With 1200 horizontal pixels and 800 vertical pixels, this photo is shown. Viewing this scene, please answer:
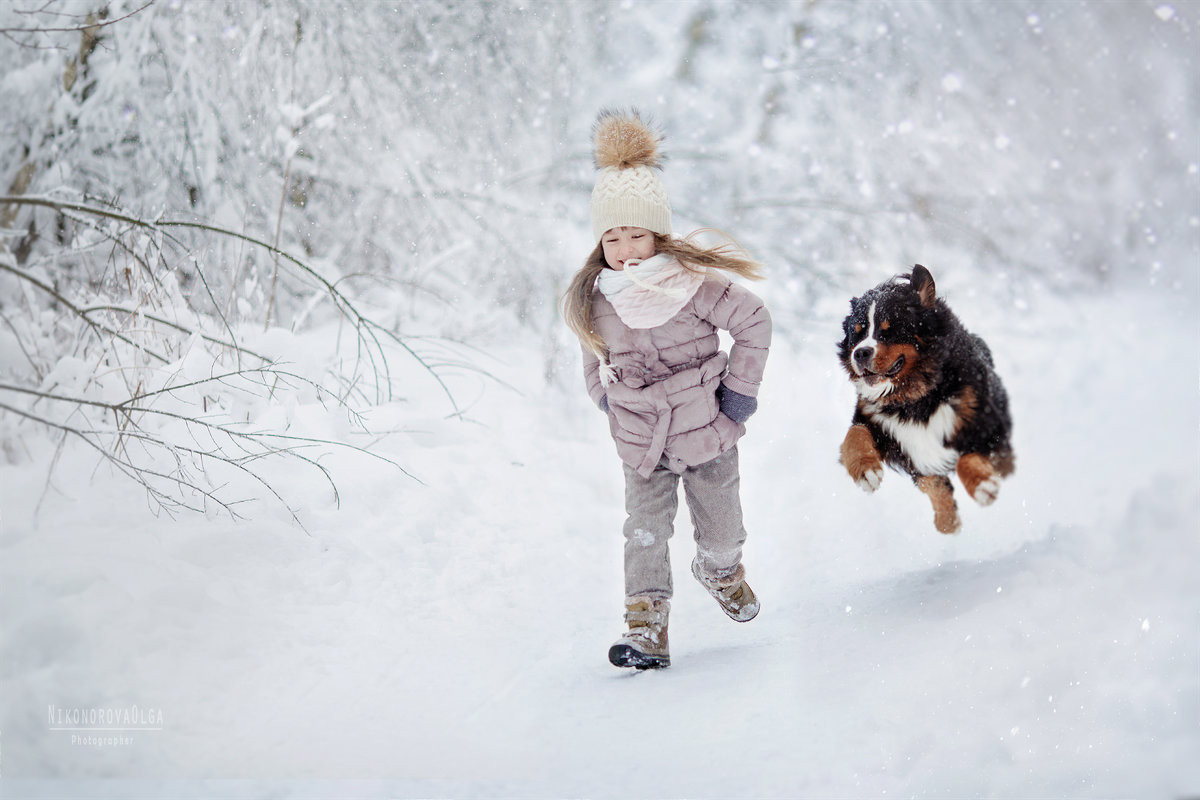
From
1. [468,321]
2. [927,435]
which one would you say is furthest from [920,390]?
[468,321]

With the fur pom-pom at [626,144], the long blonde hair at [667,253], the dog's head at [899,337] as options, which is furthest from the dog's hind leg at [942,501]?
the fur pom-pom at [626,144]

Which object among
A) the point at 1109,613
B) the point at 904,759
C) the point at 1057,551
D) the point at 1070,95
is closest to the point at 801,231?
the point at 1070,95

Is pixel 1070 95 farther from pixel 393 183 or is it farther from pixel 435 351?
pixel 393 183

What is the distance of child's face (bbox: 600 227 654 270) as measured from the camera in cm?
174

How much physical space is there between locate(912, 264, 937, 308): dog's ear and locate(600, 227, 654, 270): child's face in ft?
2.03

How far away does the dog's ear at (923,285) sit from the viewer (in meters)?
1.69

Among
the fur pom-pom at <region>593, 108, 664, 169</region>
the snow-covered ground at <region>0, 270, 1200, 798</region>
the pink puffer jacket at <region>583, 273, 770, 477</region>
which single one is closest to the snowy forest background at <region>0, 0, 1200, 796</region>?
the snow-covered ground at <region>0, 270, 1200, 798</region>

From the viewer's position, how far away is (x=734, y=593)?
1.91 meters

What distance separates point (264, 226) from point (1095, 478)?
3244mm

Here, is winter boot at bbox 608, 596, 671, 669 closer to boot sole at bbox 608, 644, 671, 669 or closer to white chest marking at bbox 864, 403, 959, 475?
boot sole at bbox 608, 644, 671, 669

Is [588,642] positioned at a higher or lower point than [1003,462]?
lower

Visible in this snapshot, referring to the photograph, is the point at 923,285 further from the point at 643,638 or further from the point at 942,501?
the point at 643,638

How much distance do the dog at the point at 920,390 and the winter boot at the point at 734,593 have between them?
417 millimetres

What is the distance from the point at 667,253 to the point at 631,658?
975 mm
